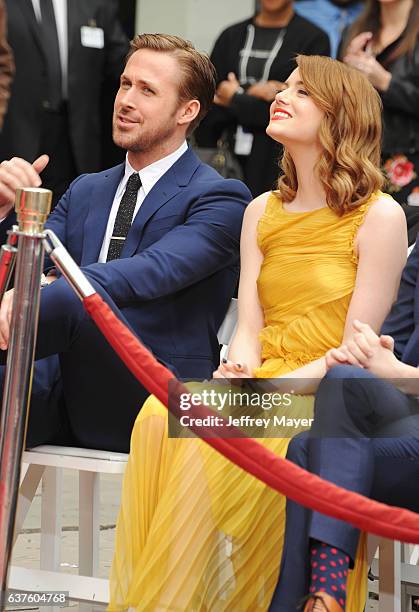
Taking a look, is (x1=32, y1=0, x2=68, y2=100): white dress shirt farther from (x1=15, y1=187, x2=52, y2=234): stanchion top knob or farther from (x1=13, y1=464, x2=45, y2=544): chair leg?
(x1=15, y1=187, x2=52, y2=234): stanchion top knob

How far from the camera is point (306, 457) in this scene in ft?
10.4

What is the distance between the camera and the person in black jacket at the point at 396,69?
620 centimetres

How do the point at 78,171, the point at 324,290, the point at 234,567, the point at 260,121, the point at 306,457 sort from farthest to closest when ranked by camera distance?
the point at 78,171, the point at 260,121, the point at 324,290, the point at 234,567, the point at 306,457

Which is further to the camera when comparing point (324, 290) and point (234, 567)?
point (324, 290)

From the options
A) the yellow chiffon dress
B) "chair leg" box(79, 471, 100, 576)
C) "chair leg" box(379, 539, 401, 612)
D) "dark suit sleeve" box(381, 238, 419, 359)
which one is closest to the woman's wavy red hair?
"dark suit sleeve" box(381, 238, 419, 359)

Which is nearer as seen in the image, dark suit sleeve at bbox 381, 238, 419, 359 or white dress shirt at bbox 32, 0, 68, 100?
dark suit sleeve at bbox 381, 238, 419, 359

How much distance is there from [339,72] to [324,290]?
2.09ft

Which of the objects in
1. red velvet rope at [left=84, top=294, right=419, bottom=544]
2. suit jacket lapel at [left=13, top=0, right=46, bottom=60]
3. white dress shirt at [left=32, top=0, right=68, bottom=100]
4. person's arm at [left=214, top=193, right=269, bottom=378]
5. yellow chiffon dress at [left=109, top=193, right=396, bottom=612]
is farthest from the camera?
white dress shirt at [left=32, top=0, right=68, bottom=100]

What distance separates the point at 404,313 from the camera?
3572mm

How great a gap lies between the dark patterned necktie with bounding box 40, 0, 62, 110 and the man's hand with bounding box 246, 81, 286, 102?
1.05m

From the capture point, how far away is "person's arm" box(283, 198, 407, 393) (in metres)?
3.54

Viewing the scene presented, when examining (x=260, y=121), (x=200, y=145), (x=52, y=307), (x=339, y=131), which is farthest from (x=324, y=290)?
(x=200, y=145)

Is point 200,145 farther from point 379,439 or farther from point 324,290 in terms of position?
point 379,439

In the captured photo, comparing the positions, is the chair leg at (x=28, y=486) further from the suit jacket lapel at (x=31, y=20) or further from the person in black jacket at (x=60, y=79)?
the suit jacket lapel at (x=31, y=20)
